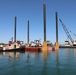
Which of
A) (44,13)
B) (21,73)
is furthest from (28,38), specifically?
(21,73)

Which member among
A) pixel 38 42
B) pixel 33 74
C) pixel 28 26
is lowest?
pixel 33 74

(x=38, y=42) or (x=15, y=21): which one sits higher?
(x=15, y=21)

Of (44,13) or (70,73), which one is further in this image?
(44,13)

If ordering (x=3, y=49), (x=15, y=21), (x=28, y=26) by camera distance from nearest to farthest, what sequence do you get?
(x=3, y=49)
(x=15, y=21)
(x=28, y=26)

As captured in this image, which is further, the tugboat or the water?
the tugboat

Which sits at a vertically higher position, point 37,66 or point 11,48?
point 11,48

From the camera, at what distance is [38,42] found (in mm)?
160875

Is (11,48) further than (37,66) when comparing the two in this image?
Yes

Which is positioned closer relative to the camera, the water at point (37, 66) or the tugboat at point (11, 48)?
the water at point (37, 66)

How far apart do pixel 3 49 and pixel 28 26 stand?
41.5m

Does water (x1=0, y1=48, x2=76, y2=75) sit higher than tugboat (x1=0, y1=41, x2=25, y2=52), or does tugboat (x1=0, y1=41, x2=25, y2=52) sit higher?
tugboat (x1=0, y1=41, x2=25, y2=52)

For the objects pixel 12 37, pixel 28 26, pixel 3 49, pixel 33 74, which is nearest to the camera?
pixel 33 74

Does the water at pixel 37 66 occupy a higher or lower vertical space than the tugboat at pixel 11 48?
lower

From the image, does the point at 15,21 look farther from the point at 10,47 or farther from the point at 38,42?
the point at 38,42
